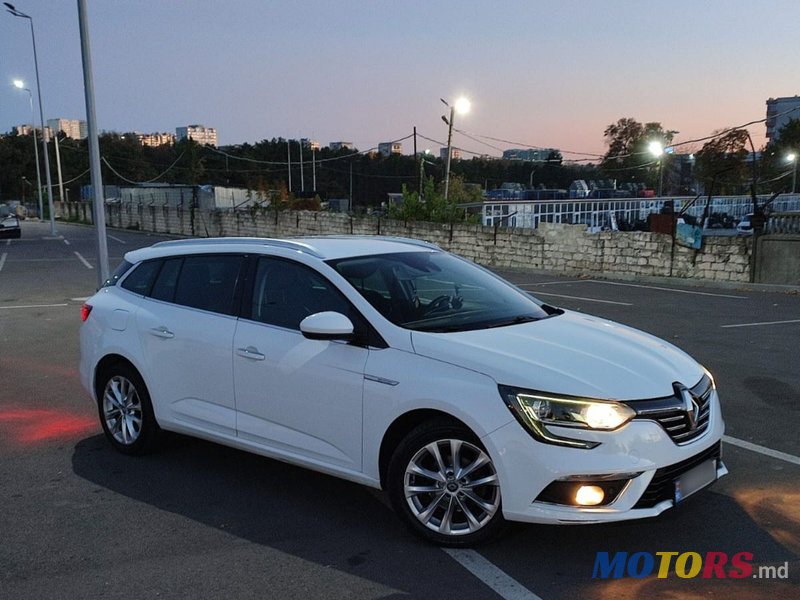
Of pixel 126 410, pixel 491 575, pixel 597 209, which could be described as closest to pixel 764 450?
pixel 491 575

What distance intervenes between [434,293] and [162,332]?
1.93 metres

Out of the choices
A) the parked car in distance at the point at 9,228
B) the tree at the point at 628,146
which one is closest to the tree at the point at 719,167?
the tree at the point at 628,146

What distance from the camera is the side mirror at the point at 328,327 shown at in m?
4.05

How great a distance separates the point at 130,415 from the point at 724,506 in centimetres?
405

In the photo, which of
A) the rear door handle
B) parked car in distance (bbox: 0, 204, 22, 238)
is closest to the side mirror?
the rear door handle

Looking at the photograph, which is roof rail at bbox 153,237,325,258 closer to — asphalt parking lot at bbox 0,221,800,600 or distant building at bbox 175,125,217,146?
asphalt parking lot at bbox 0,221,800,600

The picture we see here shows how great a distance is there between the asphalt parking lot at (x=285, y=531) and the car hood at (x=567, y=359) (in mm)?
853

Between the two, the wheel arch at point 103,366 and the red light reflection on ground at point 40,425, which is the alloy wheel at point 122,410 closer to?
the wheel arch at point 103,366

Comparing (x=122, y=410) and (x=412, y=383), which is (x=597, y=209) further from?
(x=412, y=383)

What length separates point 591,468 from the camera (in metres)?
3.43

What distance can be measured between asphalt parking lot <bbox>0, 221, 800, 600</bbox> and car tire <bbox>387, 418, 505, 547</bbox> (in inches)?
4.9

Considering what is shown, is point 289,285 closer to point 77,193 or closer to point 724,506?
point 724,506

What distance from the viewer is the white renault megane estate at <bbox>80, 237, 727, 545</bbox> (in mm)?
3510

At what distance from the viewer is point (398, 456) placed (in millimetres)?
3891
